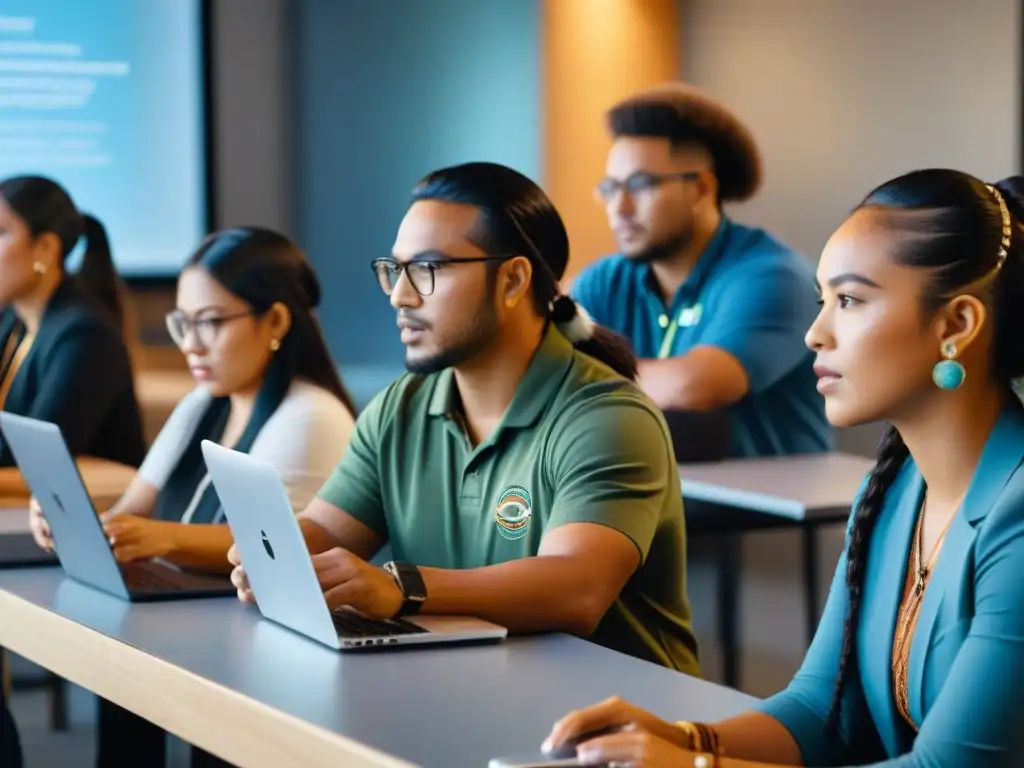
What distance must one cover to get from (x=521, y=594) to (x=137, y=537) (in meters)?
0.68

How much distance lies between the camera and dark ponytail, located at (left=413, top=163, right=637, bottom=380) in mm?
2268

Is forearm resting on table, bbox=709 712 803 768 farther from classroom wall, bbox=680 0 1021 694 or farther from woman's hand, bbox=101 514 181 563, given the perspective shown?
classroom wall, bbox=680 0 1021 694

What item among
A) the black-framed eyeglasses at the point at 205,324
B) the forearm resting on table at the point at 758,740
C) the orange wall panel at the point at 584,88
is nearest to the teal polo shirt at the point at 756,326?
the orange wall panel at the point at 584,88

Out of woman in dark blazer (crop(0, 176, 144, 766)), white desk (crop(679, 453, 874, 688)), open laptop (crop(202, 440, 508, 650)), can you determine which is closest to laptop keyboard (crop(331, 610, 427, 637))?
open laptop (crop(202, 440, 508, 650))

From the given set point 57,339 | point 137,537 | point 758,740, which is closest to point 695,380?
point 57,339

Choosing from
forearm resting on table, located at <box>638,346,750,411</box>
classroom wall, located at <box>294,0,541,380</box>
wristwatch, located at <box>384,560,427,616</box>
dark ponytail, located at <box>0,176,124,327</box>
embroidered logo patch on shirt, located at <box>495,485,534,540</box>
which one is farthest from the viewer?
classroom wall, located at <box>294,0,541,380</box>

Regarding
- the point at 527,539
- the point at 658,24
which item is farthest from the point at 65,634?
the point at 658,24

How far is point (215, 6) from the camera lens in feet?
18.7

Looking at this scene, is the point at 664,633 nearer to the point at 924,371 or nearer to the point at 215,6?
the point at 924,371

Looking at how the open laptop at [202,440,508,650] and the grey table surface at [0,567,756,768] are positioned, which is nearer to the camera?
the grey table surface at [0,567,756,768]

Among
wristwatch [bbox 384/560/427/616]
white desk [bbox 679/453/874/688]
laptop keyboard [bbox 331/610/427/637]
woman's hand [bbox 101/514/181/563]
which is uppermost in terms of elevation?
wristwatch [bbox 384/560/427/616]

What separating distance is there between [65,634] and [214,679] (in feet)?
Result: 1.41

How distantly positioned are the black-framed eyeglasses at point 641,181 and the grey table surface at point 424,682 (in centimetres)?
205

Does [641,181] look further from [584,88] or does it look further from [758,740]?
[758,740]
